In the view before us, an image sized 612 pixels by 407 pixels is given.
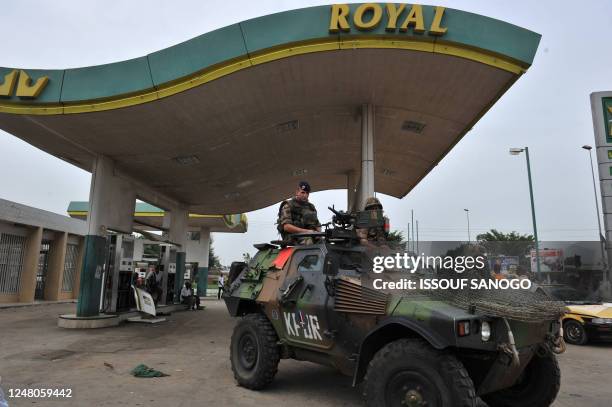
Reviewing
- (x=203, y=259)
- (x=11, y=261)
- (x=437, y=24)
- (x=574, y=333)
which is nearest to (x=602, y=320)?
(x=574, y=333)

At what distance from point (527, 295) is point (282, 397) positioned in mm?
3035

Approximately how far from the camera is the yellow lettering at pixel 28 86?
9.43m

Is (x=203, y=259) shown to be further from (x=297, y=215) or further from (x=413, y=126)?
(x=297, y=215)

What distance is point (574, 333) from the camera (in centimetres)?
1036

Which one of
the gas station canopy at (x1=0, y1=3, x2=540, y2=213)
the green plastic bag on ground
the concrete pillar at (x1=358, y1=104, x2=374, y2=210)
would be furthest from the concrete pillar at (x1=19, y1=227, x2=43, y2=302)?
the concrete pillar at (x1=358, y1=104, x2=374, y2=210)

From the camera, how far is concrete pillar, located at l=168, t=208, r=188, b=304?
59.1ft

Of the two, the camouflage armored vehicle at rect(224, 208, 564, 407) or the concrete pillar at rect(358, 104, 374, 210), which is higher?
the concrete pillar at rect(358, 104, 374, 210)

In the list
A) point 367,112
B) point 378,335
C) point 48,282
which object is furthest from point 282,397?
point 48,282

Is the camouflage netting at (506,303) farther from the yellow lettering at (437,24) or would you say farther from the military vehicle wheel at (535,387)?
the yellow lettering at (437,24)

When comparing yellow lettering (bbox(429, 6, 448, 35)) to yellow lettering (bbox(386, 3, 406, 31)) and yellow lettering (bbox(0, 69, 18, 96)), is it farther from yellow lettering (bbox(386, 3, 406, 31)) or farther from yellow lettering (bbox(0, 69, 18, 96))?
yellow lettering (bbox(0, 69, 18, 96))

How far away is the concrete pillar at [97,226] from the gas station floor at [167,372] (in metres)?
1.11

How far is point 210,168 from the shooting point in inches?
556

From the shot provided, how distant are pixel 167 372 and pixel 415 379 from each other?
4.31 meters

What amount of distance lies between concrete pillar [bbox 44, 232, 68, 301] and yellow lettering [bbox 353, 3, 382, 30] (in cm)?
1834
